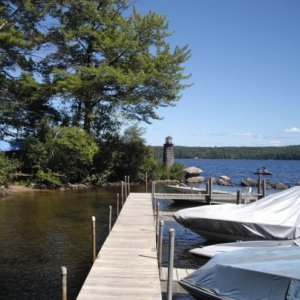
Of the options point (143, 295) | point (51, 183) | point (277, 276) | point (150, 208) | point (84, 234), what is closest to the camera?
point (277, 276)

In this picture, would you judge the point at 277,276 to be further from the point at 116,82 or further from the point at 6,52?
the point at 6,52

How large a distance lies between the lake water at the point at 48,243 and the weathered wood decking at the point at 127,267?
1.17 metres

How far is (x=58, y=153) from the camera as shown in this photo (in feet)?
123

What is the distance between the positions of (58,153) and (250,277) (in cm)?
2992

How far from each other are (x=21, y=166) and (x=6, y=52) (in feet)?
31.7

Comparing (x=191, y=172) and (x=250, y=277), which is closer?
(x=250, y=277)

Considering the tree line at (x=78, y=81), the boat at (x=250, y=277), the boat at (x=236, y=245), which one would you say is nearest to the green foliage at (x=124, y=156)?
the tree line at (x=78, y=81)

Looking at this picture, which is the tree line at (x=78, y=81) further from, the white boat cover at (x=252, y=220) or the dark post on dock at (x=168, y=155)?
the white boat cover at (x=252, y=220)

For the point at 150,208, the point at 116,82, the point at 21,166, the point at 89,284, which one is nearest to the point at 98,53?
the point at 116,82

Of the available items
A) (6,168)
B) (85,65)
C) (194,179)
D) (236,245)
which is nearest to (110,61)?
(85,65)

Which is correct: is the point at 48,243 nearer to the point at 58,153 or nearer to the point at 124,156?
the point at 58,153

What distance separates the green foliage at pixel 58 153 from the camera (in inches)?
1466

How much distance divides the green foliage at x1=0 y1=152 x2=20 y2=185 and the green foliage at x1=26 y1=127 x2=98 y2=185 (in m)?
2.04

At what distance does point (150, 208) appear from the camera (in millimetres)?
22422
